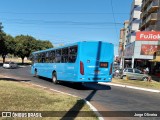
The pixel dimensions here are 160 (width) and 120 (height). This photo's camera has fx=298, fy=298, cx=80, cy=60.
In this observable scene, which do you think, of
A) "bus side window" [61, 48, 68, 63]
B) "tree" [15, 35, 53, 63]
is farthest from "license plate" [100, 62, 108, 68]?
"tree" [15, 35, 53, 63]

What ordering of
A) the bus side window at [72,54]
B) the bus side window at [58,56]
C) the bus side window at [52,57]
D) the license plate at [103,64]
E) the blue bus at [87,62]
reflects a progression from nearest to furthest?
the blue bus at [87,62] → the bus side window at [72,54] → the license plate at [103,64] → the bus side window at [58,56] → the bus side window at [52,57]

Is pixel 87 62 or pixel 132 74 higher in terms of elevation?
pixel 87 62

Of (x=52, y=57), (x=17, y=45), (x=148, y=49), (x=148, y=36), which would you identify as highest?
(x=148, y=36)

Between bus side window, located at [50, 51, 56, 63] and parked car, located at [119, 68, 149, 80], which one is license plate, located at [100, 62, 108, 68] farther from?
parked car, located at [119, 68, 149, 80]

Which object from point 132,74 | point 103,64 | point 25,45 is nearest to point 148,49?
point 132,74

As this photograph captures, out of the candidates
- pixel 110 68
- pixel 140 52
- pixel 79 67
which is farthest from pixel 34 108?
pixel 140 52

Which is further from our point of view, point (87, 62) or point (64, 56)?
point (64, 56)

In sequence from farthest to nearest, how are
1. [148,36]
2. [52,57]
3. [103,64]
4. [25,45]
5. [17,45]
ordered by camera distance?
[25,45] < [17,45] < [148,36] < [52,57] < [103,64]

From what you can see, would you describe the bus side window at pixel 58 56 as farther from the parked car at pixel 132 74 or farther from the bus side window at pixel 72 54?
the parked car at pixel 132 74

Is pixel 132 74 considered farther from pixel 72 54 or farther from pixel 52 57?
pixel 72 54

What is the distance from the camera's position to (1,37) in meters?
62.3

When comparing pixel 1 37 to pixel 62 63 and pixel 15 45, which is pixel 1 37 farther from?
pixel 62 63

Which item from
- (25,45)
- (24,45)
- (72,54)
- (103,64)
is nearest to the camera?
(103,64)

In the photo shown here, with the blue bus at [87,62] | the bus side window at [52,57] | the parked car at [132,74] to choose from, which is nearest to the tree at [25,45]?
the parked car at [132,74]
